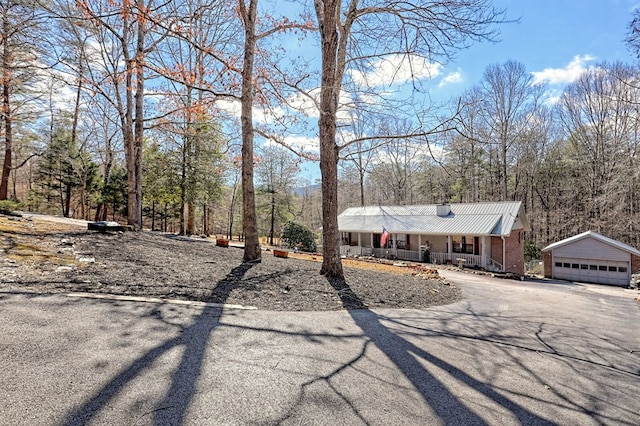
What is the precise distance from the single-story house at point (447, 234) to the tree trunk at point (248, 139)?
1383 cm

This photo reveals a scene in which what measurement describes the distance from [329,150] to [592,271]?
58.6 feet

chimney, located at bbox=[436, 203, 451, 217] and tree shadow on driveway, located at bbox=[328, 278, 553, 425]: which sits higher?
chimney, located at bbox=[436, 203, 451, 217]

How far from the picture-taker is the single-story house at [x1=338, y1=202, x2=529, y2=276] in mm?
18438

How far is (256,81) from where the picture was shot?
7.74 m

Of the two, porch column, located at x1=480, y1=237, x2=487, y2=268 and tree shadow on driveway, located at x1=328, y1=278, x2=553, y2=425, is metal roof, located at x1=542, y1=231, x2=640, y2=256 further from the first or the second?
tree shadow on driveway, located at x1=328, y1=278, x2=553, y2=425

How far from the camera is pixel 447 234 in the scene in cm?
1964

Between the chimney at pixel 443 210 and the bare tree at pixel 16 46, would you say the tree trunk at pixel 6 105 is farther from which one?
the chimney at pixel 443 210

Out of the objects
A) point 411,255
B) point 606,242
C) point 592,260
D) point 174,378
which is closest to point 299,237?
point 411,255

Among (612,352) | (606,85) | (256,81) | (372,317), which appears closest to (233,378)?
(372,317)

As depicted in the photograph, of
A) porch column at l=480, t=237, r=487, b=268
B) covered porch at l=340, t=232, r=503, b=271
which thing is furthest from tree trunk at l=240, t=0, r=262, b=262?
porch column at l=480, t=237, r=487, b=268

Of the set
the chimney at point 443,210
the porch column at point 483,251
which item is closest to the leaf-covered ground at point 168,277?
the porch column at point 483,251

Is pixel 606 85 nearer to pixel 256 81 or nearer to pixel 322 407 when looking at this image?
pixel 256 81

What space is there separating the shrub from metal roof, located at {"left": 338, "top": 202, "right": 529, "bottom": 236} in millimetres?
3249

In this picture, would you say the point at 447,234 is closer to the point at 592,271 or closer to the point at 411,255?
the point at 411,255
